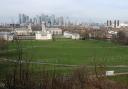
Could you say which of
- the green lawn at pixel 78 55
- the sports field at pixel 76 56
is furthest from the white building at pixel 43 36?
the sports field at pixel 76 56

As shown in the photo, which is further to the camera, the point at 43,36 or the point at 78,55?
the point at 43,36

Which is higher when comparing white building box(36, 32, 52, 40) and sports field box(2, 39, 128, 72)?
white building box(36, 32, 52, 40)

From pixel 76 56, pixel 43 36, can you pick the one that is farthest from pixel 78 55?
pixel 43 36

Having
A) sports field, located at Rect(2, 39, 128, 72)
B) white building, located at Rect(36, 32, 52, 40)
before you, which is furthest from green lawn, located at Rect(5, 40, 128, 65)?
white building, located at Rect(36, 32, 52, 40)

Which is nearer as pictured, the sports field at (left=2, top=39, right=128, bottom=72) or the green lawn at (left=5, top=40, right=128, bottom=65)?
the sports field at (left=2, top=39, right=128, bottom=72)

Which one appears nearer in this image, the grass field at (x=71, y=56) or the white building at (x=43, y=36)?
the grass field at (x=71, y=56)

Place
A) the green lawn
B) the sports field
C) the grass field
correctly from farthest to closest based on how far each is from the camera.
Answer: the green lawn → the sports field → the grass field

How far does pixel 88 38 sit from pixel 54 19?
82345mm

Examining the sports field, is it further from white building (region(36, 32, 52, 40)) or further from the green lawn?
white building (region(36, 32, 52, 40))

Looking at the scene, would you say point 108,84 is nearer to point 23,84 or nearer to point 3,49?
point 23,84

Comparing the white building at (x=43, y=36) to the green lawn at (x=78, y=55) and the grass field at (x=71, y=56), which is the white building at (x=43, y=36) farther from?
the grass field at (x=71, y=56)

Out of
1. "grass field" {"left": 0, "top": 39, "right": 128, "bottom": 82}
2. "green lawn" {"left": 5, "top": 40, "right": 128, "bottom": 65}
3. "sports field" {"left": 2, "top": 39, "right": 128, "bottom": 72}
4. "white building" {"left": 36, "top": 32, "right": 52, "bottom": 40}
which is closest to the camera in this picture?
"grass field" {"left": 0, "top": 39, "right": 128, "bottom": 82}

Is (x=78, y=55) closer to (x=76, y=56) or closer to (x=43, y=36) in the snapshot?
(x=76, y=56)

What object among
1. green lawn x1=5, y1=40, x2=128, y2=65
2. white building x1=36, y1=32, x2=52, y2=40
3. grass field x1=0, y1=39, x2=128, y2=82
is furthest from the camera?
white building x1=36, y1=32, x2=52, y2=40
